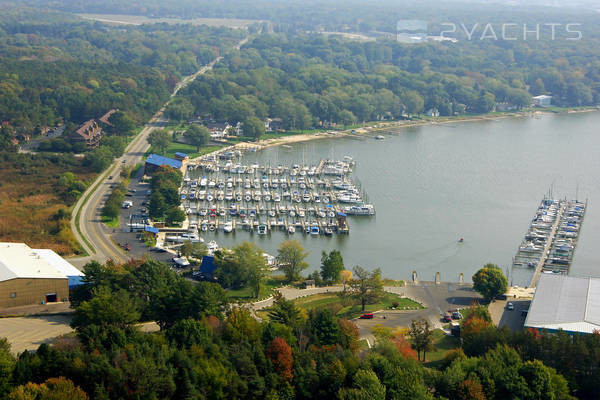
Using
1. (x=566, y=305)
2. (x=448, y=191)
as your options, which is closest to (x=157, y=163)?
(x=448, y=191)

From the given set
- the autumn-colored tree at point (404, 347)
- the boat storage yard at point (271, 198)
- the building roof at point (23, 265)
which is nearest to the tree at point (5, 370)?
the building roof at point (23, 265)

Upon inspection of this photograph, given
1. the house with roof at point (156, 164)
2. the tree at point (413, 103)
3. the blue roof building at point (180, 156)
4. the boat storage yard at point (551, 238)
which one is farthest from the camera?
the tree at point (413, 103)

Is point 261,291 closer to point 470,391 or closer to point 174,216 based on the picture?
point 174,216

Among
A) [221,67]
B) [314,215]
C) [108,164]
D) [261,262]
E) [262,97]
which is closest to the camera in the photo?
[261,262]

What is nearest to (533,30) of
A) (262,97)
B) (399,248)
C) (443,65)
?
(443,65)

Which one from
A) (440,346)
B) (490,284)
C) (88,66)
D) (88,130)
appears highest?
(88,66)

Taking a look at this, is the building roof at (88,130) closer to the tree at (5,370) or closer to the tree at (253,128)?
the tree at (253,128)

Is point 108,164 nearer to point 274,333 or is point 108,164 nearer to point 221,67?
point 274,333
